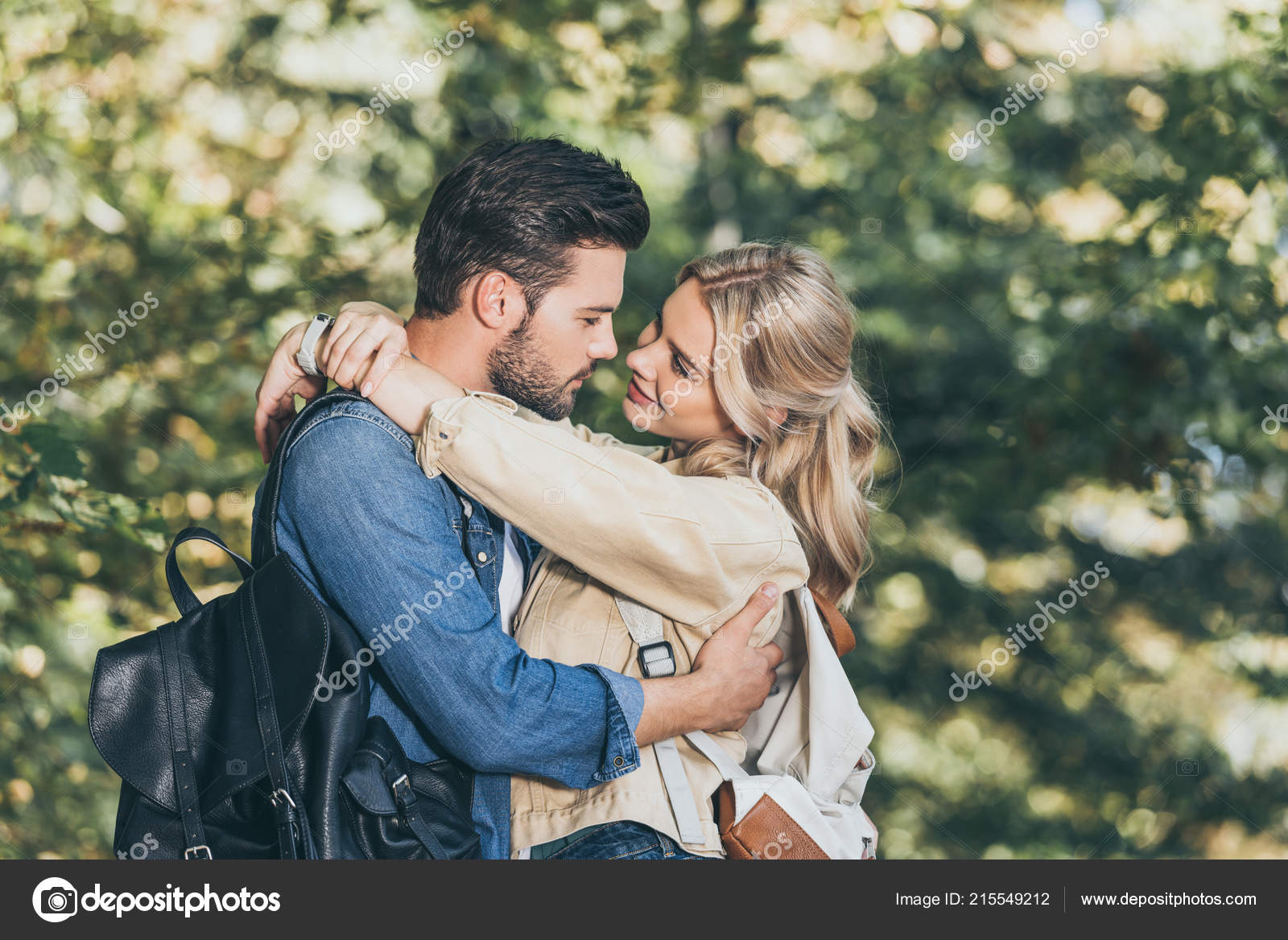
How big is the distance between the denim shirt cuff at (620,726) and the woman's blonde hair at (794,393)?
58 cm

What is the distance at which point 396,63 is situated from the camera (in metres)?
Result: 4.08

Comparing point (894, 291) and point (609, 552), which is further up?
point (609, 552)

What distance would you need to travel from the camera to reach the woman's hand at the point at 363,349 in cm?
187

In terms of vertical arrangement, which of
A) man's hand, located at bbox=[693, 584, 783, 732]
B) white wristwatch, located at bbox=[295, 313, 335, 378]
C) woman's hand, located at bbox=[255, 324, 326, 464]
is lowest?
man's hand, located at bbox=[693, 584, 783, 732]

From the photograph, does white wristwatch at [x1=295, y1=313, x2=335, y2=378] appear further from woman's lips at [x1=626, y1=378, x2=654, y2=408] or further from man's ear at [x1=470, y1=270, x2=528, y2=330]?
woman's lips at [x1=626, y1=378, x2=654, y2=408]

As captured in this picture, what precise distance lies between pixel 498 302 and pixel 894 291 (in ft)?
8.88

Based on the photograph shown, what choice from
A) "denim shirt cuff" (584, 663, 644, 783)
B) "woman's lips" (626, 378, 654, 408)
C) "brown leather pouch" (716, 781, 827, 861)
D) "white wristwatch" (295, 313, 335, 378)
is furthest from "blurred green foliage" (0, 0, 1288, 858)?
"brown leather pouch" (716, 781, 827, 861)

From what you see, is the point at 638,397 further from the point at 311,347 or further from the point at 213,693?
the point at 213,693

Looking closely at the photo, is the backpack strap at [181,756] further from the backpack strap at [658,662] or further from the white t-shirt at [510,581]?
the backpack strap at [658,662]

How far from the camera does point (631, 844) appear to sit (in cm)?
183

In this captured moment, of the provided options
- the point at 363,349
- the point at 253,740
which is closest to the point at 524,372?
the point at 363,349

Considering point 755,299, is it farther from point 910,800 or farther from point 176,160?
point 910,800

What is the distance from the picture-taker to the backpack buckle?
1961 millimetres

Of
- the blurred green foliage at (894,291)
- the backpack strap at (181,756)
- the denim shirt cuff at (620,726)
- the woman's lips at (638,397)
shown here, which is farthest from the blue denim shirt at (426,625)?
the blurred green foliage at (894,291)
